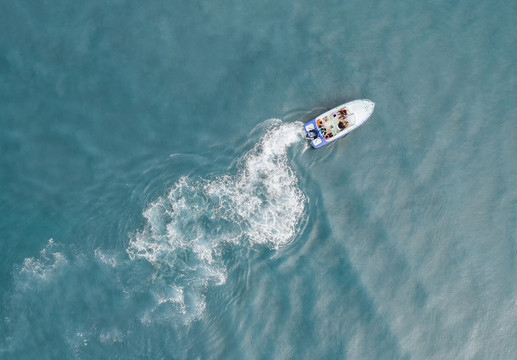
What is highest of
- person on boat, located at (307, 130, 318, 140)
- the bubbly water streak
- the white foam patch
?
the white foam patch

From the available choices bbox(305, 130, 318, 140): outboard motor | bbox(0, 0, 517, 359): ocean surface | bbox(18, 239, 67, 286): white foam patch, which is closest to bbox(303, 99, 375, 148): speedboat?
bbox(305, 130, 318, 140): outboard motor

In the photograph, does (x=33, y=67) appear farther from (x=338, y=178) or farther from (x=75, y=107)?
(x=338, y=178)

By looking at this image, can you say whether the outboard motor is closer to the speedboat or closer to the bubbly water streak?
the speedboat

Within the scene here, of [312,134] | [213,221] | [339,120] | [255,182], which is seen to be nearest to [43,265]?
[213,221]

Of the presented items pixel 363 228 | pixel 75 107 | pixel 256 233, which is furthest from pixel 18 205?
pixel 363 228

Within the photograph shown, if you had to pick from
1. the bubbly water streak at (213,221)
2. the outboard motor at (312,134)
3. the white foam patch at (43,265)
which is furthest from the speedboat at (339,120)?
the white foam patch at (43,265)

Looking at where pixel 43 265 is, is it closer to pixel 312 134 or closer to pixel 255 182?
pixel 255 182

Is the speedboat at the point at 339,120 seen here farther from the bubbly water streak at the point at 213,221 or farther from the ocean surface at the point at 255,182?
the bubbly water streak at the point at 213,221
